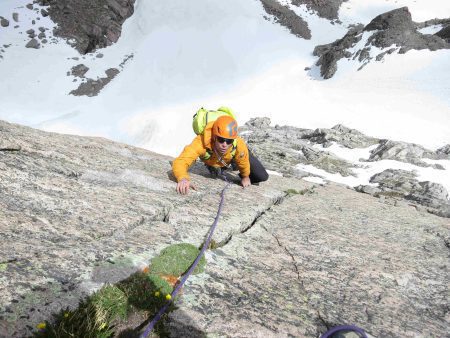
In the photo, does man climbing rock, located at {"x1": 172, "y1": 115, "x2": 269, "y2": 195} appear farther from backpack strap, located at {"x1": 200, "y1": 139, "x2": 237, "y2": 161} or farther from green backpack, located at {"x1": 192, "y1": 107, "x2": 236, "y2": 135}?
green backpack, located at {"x1": 192, "y1": 107, "x2": 236, "y2": 135}

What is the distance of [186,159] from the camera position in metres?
7.02

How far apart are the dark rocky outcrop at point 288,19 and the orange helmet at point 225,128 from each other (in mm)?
82264

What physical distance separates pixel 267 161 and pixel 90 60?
57.5 meters

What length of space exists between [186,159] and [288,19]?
8780cm

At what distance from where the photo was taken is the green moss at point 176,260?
346 cm

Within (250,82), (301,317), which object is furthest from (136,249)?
(250,82)

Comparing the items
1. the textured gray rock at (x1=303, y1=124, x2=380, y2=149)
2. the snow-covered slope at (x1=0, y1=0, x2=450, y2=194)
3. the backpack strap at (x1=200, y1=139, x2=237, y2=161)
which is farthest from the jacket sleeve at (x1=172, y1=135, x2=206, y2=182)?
the snow-covered slope at (x1=0, y1=0, x2=450, y2=194)

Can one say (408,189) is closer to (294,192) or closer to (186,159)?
(294,192)

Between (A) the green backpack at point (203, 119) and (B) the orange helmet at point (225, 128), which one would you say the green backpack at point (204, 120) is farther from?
(B) the orange helmet at point (225, 128)

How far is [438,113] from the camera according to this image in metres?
43.4

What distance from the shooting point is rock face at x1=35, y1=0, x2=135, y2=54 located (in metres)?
71.6

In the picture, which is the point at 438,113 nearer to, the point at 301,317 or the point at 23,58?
the point at 301,317

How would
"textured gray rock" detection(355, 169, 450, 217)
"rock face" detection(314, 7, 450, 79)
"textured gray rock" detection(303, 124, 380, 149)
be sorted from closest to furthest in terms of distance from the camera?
1. "textured gray rock" detection(355, 169, 450, 217)
2. "textured gray rock" detection(303, 124, 380, 149)
3. "rock face" detection(314, 7, 450, 79)

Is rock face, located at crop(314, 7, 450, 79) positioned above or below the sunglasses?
above
